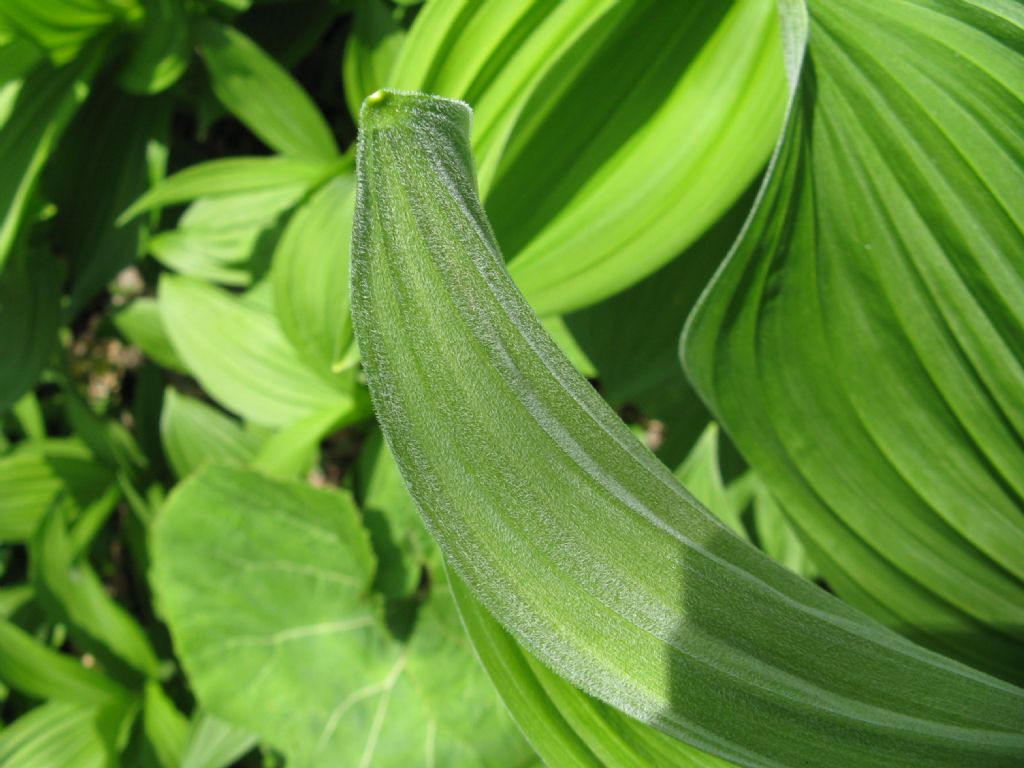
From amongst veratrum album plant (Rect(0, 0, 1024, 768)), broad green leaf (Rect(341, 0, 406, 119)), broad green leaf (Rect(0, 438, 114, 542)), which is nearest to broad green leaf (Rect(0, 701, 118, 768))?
veratrum album plant (Rect(0, 0, 1024, 768))

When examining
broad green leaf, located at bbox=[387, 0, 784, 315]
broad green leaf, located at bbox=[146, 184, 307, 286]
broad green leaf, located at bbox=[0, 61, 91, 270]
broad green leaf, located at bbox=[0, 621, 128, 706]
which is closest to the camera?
broad green leaf, located at bbox=[387, 0, 784, 315]

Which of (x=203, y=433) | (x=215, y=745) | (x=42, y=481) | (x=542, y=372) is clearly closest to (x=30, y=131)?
(x=203, y=433)

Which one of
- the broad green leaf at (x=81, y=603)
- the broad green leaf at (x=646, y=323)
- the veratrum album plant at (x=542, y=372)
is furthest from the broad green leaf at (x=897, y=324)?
the broad green leaf at (x=81, y=603)

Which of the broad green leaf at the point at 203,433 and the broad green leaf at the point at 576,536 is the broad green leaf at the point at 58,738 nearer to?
the broad green leaf at the point at 203,433

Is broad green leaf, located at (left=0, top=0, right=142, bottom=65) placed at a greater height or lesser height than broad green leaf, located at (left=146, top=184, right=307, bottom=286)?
greater

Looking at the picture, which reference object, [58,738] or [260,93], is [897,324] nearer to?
[260,93]

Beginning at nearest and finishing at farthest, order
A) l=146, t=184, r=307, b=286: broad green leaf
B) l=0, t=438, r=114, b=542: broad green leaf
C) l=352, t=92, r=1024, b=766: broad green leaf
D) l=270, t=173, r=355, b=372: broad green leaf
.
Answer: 1. l=352, t=92, r=1024, b=766: broad green leaf
2. l=270, t=173, r=355, b=372: broad green leaf
3. l=146, t=184, r=307, b=286: broad green leaf
4. l=0, t=438, r=114, b=542: broad green leaf

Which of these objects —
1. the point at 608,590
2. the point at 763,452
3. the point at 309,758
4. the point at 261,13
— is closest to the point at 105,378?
the point at 261,13

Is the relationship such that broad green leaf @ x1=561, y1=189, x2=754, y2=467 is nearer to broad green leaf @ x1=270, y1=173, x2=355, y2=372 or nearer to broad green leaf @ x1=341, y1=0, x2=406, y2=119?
broad green leaf @ x1=270, y1=173, x2=355, y2=372
